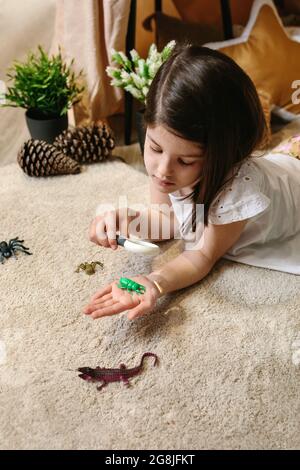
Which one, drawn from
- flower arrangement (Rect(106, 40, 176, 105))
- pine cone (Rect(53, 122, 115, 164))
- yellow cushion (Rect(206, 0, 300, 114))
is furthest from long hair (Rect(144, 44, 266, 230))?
yellow cushion (Rect(206, 0, 300, 114))

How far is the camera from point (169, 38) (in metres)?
1.75

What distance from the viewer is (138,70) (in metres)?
1.44

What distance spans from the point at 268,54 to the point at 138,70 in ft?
1.74

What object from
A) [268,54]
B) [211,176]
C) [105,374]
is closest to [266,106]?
[268,54]

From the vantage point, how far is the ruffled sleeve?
3.16 ft

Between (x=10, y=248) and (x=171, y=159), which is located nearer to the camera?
(x=171, y=159)

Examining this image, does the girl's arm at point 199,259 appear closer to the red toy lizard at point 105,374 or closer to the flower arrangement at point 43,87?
the red toy lizard at point 105,374

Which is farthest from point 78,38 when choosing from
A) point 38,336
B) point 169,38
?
point 38,336

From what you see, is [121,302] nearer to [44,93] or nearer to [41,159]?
[41,159]

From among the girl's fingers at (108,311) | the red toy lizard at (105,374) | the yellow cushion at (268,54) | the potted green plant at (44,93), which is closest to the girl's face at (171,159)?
the girl's fingers at (108,311)

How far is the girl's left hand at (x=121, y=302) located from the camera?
93cm

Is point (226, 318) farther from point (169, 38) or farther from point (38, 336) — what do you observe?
point (169, 38)
